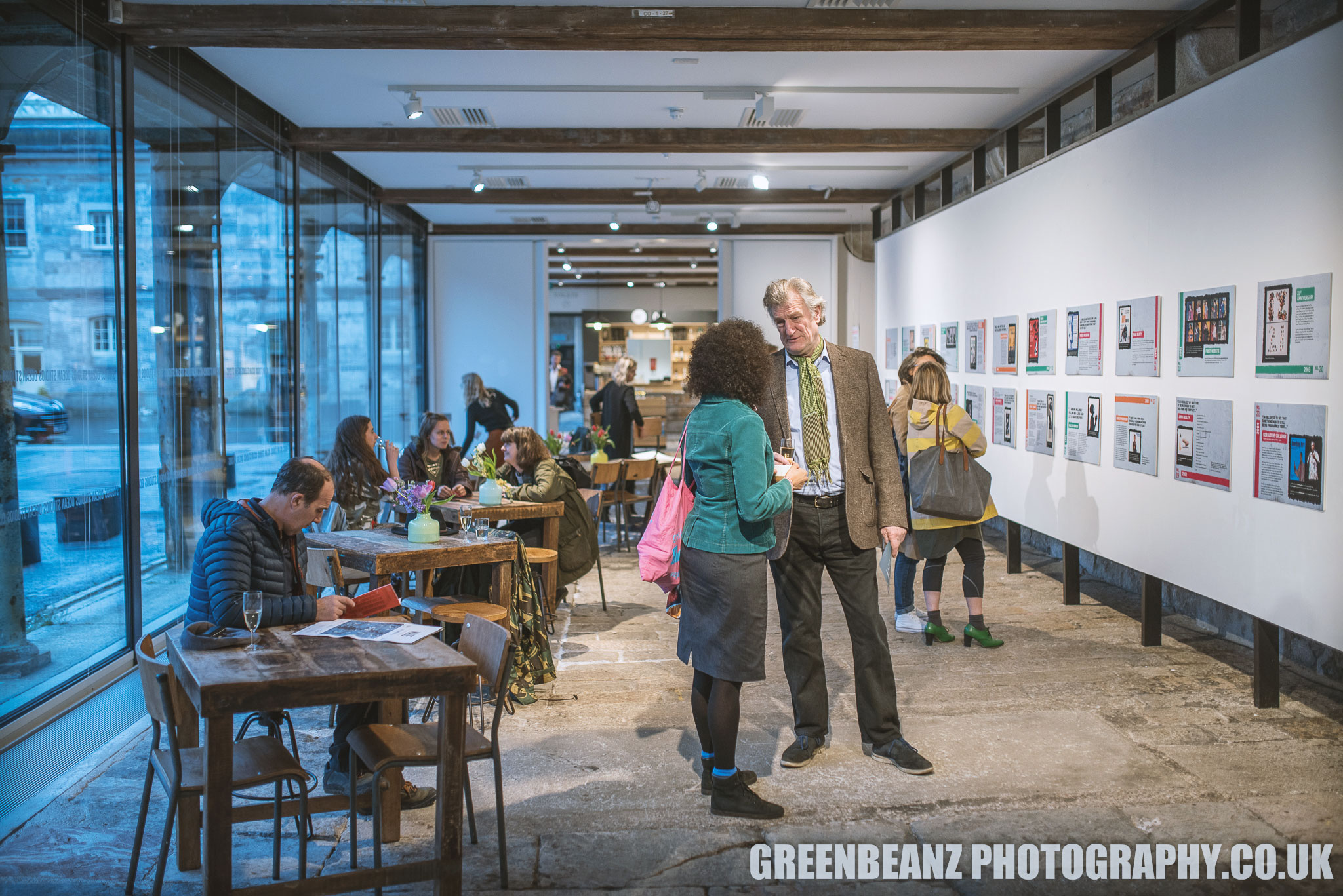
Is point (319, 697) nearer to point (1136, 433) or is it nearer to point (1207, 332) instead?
point (1207, 332)

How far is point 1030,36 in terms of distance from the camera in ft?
18.9

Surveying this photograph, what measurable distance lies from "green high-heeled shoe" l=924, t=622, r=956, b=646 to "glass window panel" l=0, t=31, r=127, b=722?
4.31 meters

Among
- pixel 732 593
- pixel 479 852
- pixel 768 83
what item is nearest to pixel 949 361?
pixel 768 83

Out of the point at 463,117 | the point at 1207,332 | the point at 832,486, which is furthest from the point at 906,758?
the point at 463,117

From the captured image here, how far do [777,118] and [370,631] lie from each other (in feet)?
20.2

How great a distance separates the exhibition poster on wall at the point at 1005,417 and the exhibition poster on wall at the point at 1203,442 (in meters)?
2.31

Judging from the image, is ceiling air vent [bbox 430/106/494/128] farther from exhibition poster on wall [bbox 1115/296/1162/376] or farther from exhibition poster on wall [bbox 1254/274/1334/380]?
exhibition poster on wall [bbox 1254/274/1334/380]

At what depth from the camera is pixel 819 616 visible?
3832 mm

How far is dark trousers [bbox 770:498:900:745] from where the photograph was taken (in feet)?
12.2

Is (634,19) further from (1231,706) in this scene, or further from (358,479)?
(1231,706)

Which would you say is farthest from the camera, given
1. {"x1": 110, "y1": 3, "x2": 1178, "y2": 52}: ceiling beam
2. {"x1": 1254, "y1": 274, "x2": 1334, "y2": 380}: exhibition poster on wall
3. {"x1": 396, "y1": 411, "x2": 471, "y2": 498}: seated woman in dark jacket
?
{"x1": 396, "y1": 411, "x2": 471, "y2": 498}: seated woman in dark jacket

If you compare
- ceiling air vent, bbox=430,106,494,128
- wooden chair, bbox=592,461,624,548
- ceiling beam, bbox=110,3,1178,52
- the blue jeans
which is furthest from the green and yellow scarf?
ceiling air vent, bbox=430,106,494,128

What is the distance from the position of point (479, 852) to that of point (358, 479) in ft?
9.58

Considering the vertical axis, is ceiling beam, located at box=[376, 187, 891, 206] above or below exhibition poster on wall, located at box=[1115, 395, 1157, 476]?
above
